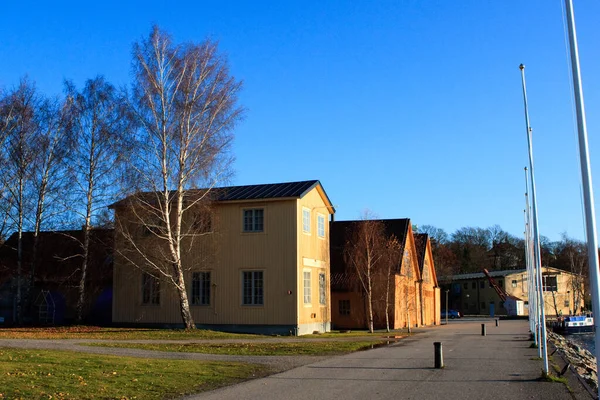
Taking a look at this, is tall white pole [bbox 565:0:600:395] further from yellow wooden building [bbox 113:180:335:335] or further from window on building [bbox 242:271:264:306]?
window on building [bbox 242:271:264:306]

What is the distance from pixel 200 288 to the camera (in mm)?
32000

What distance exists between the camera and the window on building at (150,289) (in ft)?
107

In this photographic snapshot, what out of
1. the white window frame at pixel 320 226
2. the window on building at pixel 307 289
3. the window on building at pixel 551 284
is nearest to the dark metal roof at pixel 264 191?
the white window frame at pixel 320 226

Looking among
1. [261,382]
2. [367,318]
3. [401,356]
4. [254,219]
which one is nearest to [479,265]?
[367,318]

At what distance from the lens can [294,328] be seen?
30.0m

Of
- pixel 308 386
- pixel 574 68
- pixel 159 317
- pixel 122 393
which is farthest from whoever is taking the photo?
pixel 159 317

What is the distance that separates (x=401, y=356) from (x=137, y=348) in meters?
8.88

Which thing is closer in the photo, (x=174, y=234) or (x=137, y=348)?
(x=137, y=348)

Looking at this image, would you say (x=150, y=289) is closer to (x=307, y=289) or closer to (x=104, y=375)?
(x=307, y=289)

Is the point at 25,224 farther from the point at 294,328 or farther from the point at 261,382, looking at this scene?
the point at 261,382

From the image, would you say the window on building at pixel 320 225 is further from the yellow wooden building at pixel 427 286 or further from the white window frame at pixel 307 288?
the yellow wooden building at pixel 427 286

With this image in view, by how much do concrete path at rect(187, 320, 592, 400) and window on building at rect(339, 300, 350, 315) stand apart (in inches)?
753

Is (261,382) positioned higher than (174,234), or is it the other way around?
(174,234)

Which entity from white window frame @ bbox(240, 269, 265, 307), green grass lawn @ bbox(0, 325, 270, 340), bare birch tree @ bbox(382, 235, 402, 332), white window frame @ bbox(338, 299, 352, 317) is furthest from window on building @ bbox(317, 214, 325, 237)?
green grass lawn @ bbox(0, 325, 270, 340)
